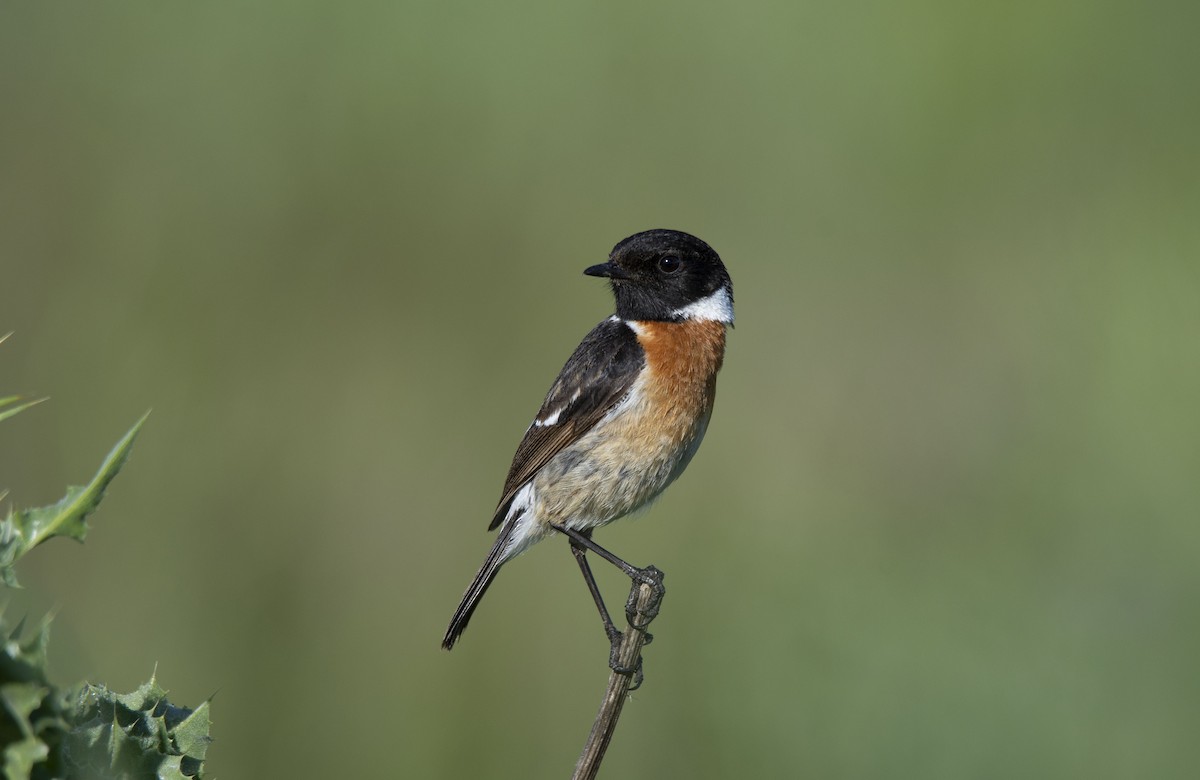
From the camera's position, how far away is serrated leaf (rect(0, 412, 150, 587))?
149 centimetres

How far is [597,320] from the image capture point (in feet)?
24.6

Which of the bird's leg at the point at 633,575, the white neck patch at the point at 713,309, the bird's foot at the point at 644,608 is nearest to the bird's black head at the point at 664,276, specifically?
the white neck patch at the point at 713,309

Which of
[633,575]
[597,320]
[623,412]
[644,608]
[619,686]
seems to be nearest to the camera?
[619,686]

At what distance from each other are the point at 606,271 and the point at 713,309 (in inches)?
21.7

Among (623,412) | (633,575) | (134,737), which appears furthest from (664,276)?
(134,737)

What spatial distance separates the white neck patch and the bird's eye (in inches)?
6.4

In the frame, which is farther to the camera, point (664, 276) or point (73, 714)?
point (664, 276)

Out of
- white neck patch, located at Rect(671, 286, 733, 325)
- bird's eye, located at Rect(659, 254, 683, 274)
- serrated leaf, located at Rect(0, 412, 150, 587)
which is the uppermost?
bird's eye, located at Rect(659, 254, 683, 274)

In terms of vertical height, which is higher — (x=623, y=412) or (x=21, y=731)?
(x=623, y=412)

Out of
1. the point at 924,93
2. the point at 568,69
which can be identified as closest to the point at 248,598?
the point at 568,69

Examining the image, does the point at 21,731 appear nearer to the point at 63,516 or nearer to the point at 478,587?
the point at 63,516

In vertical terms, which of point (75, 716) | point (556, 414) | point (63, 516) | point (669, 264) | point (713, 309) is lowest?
point (75, 716)

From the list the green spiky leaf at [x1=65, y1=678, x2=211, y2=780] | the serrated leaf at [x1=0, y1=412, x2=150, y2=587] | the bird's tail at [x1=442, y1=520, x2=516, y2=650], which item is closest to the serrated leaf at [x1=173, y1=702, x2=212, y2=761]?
the green spiky leaf at [x1=65, y1=678, x2=211, y2=780]

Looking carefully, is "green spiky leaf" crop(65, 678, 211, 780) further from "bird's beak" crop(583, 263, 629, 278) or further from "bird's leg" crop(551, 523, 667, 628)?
"bird's beak" crop(583, 263, 629, 278)
